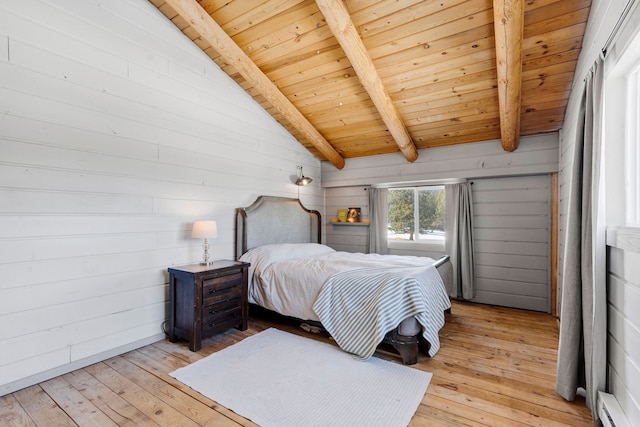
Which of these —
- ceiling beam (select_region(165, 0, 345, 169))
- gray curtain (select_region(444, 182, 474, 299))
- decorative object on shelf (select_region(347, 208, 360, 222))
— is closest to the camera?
ceiling beam (select_region(165, 0, 345, 169))

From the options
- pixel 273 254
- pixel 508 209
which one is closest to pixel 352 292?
pixel 273 254

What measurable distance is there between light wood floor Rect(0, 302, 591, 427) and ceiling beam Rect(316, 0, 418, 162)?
252 centimetres

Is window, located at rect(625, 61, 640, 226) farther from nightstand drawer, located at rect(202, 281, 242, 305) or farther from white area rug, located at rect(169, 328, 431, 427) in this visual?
nightstand drawer, located at rect(202, 281, 242, 305)

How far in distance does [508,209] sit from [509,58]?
2152 millimetres

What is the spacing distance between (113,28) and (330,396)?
3484mm

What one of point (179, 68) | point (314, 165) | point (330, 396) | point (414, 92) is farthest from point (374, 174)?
point (330, 396)

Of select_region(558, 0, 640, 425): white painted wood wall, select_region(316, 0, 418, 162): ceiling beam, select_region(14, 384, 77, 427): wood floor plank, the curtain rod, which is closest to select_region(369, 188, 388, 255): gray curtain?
select_region(316, 0, 418, 162): ceiling beam

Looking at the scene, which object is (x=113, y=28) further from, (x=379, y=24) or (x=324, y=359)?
(x=324, y=359)

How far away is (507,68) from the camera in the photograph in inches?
108

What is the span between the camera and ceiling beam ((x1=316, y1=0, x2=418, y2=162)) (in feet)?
8.63

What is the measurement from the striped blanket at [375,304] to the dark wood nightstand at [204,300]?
88cm

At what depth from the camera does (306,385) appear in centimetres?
222

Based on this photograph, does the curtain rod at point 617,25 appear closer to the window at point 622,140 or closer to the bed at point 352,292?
the window at point 622,140

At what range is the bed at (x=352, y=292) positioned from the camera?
2529mm
